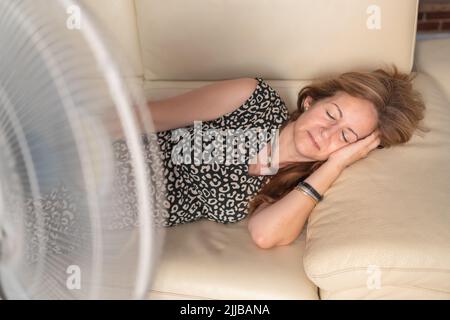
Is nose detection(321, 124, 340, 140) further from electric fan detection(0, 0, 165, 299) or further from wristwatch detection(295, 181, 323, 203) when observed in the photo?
electric fan detection(0, 0, 165, 299)

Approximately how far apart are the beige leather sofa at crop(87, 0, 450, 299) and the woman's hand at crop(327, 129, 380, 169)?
0.03 m

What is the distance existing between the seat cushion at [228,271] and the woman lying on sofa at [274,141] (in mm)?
55

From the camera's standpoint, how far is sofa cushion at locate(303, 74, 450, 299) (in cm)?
109

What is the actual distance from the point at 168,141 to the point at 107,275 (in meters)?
0.75

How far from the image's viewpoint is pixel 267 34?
5.57 feet

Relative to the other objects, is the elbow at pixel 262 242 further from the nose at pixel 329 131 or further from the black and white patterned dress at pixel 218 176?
the nose at pixel 329 131

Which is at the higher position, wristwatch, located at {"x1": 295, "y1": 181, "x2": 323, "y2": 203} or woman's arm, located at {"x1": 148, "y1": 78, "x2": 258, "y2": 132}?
woman's arm, located at {"x1": 148, "y1": 78, "x2": 258, "y2": 132}

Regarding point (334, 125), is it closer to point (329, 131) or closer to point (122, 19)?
point (329, 131)

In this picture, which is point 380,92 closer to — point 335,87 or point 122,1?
point 335,87

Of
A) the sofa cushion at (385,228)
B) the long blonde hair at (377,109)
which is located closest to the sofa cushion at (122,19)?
the long blonde hair at (377,109)

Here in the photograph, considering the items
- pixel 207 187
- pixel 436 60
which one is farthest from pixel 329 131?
pixel 436 60

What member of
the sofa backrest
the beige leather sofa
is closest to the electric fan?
the beige leather sofa
